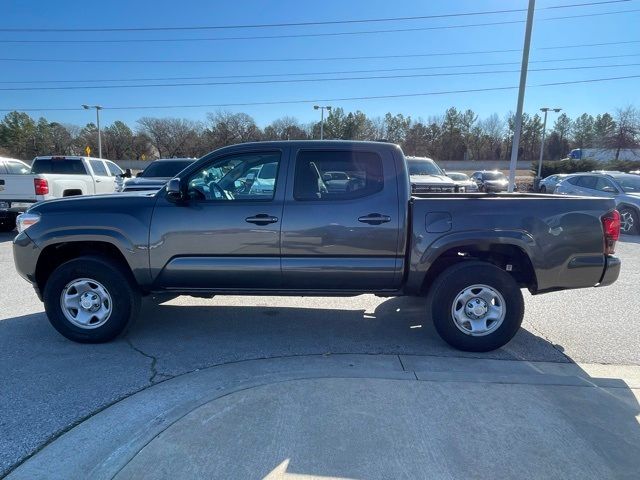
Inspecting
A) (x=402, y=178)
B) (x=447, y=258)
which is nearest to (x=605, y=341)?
(x=447, y=258)

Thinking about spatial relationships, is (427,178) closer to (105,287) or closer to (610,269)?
(610,269)

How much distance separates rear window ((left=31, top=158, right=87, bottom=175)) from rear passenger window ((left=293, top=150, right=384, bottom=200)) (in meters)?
10.5

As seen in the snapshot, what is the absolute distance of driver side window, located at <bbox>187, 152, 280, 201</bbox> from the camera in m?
4.38

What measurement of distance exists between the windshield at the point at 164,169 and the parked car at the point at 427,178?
20.8ft

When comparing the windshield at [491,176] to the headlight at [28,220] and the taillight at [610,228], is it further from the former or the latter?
A: the headlight at [28,220]

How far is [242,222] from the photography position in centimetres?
422

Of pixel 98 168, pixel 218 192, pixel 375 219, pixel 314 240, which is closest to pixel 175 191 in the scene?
pixel 218 192

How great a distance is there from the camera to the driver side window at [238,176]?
172 inches

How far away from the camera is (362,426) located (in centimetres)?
298

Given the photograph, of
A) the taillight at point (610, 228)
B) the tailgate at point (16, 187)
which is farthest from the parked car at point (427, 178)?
the tailgate at point (16, 187)

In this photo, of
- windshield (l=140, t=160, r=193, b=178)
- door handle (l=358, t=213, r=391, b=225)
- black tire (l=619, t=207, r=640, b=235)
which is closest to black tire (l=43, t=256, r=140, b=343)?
door handle (l=358, t=213, r=391, b=225)

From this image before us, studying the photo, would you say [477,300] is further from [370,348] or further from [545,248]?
[370,348]

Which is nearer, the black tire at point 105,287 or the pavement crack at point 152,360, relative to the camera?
the pavement crack at point 152,360

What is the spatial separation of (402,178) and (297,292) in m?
1.49
